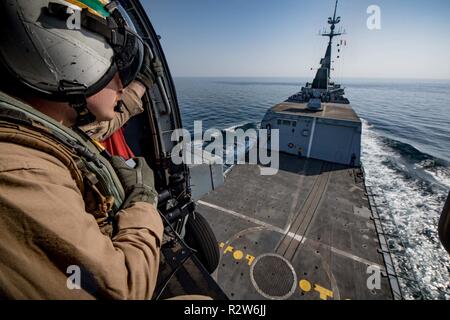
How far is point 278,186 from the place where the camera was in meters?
11.4

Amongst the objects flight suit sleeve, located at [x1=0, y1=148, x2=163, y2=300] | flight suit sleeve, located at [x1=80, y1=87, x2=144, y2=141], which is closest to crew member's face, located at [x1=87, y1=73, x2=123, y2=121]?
flight suit sleeve, located at [x1=0, y1=148, x2=163, y2=300]

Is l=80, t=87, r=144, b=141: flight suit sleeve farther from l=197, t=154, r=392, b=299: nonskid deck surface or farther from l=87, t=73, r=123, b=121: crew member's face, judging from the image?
l=197, t=154, r=392, b=299: nonskid deck surface

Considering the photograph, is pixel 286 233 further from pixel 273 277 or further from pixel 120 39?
pixel 120 39

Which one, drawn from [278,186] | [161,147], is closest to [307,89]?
[278,186]

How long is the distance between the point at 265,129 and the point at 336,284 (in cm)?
1312

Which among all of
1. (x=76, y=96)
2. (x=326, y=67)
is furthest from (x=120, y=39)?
(x=326, y=67)

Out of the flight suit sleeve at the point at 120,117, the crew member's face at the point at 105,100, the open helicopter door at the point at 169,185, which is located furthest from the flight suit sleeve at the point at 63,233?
the flight suit sleeve at the point at 120,117

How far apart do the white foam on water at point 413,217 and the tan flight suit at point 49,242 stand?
8334 millimetres

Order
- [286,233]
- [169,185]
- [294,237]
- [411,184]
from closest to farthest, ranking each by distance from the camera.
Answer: [169,185] < [294,237] < [286,233] < [411,184]

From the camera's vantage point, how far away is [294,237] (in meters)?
7.52

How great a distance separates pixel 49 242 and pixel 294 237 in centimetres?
807

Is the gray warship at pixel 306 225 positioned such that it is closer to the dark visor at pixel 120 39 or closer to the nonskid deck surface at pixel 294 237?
the nonskid deck surface at pixel 294 237
